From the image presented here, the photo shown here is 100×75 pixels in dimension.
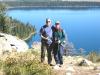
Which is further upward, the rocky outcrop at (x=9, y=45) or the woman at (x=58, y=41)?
the woman at (x=58, y=41)

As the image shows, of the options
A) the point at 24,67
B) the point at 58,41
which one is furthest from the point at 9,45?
the point at 24,67

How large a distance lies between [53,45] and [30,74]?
3876 millimetres

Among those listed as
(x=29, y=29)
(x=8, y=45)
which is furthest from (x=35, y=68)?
(x=29, y=29)

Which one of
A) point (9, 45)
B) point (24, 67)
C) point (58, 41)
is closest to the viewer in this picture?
point (24, 67)

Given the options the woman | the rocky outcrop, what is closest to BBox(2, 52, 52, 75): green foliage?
the woman

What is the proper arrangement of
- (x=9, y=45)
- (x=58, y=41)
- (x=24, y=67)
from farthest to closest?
(x=9, y=45), (x=58, y=41), (x=24, y=67)

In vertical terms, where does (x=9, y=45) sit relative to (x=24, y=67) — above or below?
below

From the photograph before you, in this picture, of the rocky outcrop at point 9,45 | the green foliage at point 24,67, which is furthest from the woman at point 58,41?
the rocky outcrop at point 9,45

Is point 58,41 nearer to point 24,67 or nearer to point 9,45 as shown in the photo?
point 24,67

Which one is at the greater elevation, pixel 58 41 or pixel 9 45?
pixel 58 41

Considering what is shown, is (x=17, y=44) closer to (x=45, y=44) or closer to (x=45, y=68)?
(x=45, y=44)

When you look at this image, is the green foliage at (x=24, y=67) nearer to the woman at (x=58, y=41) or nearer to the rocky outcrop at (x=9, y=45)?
the woman at (x=58, y=41)

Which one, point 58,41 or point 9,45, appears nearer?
point 58,41

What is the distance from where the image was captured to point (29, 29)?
18200cm
